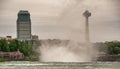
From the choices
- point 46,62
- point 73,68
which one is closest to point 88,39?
point 46,62

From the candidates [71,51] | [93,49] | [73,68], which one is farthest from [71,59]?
[73,68]

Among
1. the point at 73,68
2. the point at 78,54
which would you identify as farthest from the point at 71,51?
the point at 73,68

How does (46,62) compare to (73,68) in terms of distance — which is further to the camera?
(46,62)

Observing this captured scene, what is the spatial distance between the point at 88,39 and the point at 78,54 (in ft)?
39.8

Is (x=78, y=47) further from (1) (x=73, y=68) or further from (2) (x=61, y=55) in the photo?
→ (1) (x=73, y=68)

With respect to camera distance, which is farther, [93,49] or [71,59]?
[93,49]

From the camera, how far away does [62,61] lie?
149375 mm

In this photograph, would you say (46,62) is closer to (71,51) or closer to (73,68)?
(71,51)

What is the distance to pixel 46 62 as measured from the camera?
155 meters

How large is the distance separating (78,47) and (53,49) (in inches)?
293

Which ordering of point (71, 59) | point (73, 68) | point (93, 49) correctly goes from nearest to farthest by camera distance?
point (73, 68)
point (71, 59)
point (93, 49)

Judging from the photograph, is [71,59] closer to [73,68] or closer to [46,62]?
[46,62]

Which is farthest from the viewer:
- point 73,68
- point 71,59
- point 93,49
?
point 93,49

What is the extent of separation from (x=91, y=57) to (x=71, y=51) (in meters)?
8.00
